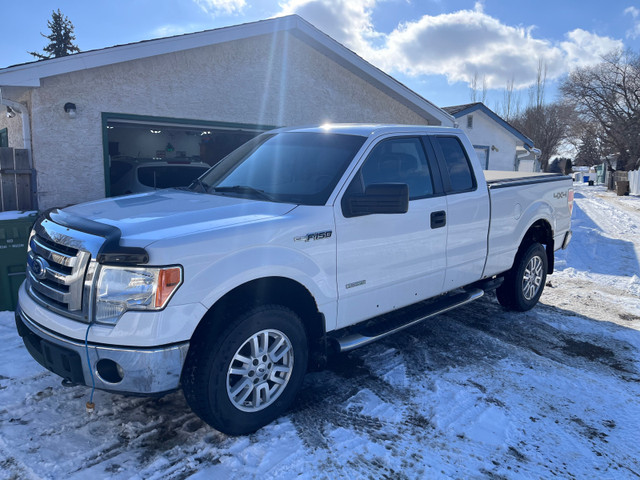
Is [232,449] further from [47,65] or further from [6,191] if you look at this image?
[47,65]

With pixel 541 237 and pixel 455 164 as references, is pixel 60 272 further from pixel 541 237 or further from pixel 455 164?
pixel 541 237

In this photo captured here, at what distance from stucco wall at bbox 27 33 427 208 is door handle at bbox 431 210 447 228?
5.77 metres

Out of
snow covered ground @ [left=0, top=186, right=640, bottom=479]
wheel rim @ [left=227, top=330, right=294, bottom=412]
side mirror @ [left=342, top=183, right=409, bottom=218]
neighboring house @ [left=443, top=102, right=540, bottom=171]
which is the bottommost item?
snow covered ground @ [left=0, top=186, right=640, bottom=479]

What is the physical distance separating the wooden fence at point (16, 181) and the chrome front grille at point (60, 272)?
165 inches

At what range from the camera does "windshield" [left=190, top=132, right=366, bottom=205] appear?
3.59 metres

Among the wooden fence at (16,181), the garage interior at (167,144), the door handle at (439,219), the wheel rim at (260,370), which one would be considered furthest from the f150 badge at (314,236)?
the garage interior at (167,144)

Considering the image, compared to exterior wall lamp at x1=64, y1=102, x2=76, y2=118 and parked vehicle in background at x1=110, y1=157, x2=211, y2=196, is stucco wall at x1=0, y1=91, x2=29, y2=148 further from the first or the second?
parked vehicle in background at x1=110, y1=157, x2=211, y2=196

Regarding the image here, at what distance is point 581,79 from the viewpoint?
2036 inches

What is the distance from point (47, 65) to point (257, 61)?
12.8 ft

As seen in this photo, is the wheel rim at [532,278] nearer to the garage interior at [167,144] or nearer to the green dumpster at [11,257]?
the green dumpster at [11,257]

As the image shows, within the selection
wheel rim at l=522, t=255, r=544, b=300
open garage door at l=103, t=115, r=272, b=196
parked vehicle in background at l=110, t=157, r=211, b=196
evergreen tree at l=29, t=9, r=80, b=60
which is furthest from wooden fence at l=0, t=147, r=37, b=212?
evergreen tree at l=29, t=9, r=80, b=60

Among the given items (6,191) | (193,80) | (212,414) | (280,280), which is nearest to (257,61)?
(193,80)

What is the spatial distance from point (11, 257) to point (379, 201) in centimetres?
477

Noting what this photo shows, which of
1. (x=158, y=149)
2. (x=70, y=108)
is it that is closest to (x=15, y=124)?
(x=70, y=108)
